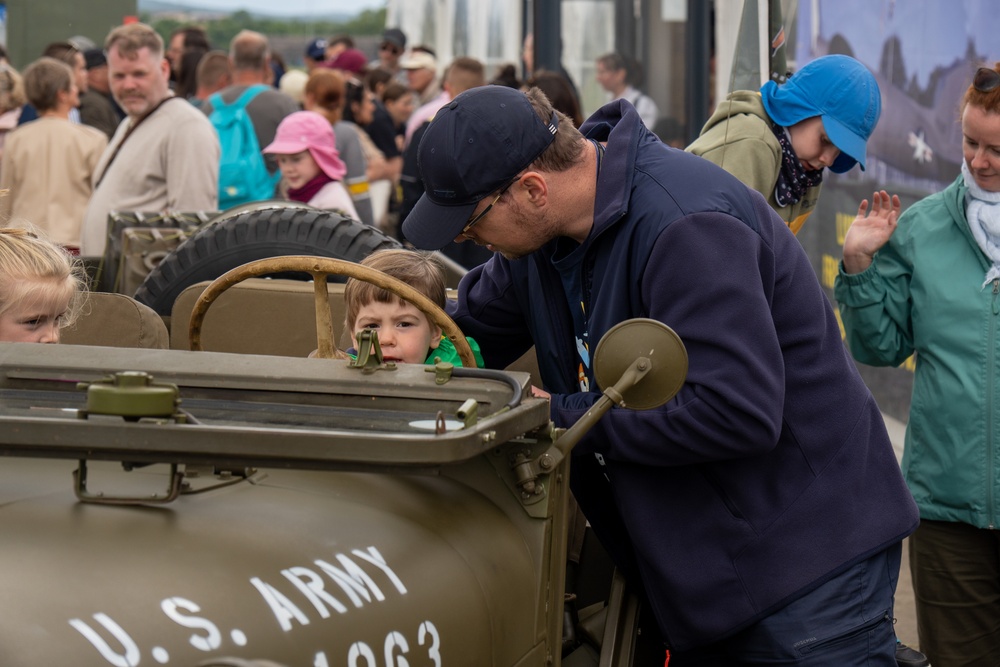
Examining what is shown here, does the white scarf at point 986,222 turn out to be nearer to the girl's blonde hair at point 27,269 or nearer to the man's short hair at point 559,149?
the man's short hair at point 559,149

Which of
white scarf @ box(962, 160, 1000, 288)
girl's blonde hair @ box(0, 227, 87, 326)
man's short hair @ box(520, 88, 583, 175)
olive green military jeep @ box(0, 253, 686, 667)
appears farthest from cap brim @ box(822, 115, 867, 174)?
girl's blonde hair @ box(0, 227, 87, 326)

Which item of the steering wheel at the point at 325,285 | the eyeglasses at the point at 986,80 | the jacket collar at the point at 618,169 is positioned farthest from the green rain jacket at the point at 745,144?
the steering wheel at the point at 325,285

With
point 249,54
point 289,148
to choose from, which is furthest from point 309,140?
point 249,54

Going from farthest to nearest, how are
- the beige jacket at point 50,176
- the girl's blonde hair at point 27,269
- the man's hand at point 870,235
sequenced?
the beige jacket at point 50,176 < the man's hand at point 870,235 < the girl's blonde hair at point 27,269

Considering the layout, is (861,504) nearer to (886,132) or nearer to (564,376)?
(564,376)

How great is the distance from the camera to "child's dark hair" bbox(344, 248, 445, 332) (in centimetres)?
302

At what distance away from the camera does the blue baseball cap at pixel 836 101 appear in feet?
12.4

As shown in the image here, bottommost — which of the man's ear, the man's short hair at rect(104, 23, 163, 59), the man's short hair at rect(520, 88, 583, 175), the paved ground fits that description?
the paved ground

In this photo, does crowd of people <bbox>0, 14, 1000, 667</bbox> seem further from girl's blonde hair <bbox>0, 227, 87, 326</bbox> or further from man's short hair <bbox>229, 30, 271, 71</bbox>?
man's short hair <bbox>229, 30, 271, 71</bbox>

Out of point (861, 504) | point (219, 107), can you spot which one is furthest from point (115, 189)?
point (861, 504)

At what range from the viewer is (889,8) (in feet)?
21.2

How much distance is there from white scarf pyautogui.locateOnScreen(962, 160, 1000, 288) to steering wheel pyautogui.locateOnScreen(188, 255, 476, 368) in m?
1.63

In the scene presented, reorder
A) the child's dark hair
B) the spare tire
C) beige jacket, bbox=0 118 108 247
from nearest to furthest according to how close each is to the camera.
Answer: the child's dark hair → the spare tire → beige jacket, bbox=0 118 108 247

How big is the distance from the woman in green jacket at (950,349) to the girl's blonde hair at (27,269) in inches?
80.3
